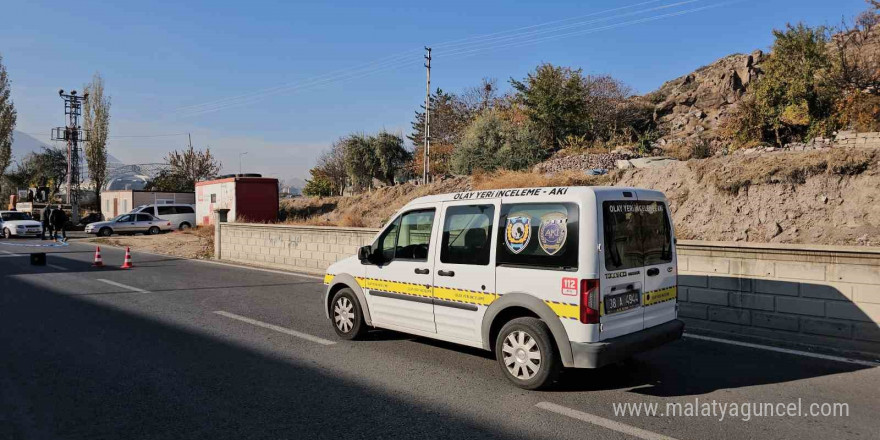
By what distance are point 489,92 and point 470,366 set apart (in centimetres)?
4941

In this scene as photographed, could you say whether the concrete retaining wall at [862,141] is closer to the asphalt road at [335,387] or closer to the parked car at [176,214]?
the asphalt road at [335,387]

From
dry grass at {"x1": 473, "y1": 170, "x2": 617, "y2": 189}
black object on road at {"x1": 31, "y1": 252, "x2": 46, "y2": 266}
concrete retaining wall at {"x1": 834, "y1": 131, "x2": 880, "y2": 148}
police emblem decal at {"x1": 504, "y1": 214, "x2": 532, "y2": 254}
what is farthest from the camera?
dry grass at {"x1": 473, "y1": 170, "x2": 617, "y2": 189}

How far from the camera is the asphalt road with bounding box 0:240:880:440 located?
4227 millimetres

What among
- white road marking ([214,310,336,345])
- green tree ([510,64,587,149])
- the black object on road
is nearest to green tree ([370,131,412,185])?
green tree ([510,64,587,149])

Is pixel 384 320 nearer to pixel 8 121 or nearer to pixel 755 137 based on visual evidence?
pixel 755 137

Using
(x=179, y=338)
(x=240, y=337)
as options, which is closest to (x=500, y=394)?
(x=240, y=337)

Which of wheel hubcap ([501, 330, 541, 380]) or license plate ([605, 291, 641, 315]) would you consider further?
wheel hubcap ([501, 330, 541, 380])

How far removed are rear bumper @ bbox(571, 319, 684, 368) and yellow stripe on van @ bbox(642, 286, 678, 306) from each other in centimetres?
27

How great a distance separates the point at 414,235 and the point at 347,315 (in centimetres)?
158

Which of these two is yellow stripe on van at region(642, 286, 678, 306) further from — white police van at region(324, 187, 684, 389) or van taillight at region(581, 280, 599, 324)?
van taillight at region(581, 280, 599, 324)

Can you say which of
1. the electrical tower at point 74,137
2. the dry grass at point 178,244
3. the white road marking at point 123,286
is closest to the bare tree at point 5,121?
the electrical tower at point 74,137

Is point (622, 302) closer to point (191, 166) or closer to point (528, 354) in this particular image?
point (528, 354)

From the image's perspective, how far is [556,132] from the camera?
1385 inches

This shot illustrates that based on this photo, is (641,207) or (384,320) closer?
(641,207)
